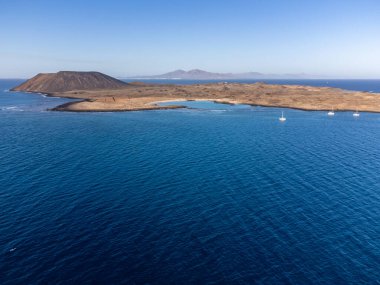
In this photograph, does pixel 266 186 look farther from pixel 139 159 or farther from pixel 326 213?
pixel 139 159

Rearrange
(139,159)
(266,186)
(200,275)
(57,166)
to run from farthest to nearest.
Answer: (139,159) < (57,166) < (266,186) < (200,275)

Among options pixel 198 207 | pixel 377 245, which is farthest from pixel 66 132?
pixel 377 245

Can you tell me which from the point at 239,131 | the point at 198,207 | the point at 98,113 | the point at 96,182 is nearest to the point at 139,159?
the point at 96,182

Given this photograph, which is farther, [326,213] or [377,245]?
[326,213]

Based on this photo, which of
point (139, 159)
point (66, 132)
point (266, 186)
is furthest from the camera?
point (66, 132)

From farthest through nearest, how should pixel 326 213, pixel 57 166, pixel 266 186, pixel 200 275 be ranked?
pixel 57 166 → pixel 266 186 → pixel 326 213 → pixel 200 275

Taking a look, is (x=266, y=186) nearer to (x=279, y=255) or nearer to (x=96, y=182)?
(x=279, y=255)
